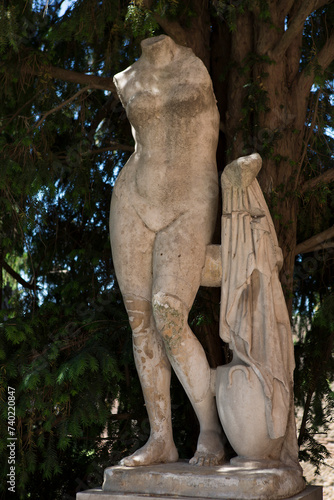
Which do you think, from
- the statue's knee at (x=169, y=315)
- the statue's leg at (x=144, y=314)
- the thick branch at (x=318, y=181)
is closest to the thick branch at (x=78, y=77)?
the thick branch at (x=318, y=181)

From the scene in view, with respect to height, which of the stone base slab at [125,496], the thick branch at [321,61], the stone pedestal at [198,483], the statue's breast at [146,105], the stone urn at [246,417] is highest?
the thick branch at [321,61]

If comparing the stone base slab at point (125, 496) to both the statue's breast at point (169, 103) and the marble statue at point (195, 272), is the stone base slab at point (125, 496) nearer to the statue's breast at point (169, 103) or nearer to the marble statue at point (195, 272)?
the marble statue at point (195, 272)

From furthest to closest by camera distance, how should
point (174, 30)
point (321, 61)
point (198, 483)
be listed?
point (174, 30) < point (321, 61) < point (198, 483)

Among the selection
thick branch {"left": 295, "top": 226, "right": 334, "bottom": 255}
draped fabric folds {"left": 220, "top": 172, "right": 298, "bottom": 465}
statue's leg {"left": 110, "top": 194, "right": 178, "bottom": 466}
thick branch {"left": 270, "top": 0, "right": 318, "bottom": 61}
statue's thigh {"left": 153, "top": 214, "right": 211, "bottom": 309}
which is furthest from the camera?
thick branch {"left": 295, "top": 226, "right": 334, "bottom": 255}

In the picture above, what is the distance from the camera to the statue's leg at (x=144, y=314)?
13.0ft

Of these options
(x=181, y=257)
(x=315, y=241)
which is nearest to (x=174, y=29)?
(x=315, y=241)

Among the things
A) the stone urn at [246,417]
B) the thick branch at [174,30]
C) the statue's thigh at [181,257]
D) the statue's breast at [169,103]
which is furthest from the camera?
the thick branch at [174,30]

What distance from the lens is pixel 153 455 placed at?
12.5ft

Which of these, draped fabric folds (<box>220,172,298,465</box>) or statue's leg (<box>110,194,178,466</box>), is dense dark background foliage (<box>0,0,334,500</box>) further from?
draped fabric folds (<box>220,172,298,465</box>)

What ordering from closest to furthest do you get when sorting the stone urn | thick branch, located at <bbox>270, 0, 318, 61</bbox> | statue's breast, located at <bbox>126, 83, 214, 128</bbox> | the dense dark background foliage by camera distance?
the stone urn < statue's breast, located at <bbox>126, 83, 214, 128</bbox> < thick branch, located at <bbox>270, 0, 318, 61</bbox> < the dense dark background foliage

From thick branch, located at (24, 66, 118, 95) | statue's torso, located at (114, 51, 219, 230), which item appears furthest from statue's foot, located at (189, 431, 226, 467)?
thick branch, located at (24, 66, 118, 95)

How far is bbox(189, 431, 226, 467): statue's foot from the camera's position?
3.69 metres

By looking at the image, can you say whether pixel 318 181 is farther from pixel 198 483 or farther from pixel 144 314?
pixel 198 483

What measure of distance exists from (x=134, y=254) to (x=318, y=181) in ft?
6.62
